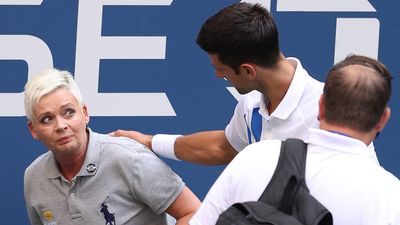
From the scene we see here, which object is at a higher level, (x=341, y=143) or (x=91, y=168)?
(x=341, y=143)

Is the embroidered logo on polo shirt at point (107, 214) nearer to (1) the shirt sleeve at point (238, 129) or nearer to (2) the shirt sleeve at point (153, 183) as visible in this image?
(2) the shirt sleeve at point (153, 183)

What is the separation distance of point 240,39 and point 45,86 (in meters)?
0.69

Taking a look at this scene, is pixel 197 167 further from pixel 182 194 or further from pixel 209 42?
pixel 209 42

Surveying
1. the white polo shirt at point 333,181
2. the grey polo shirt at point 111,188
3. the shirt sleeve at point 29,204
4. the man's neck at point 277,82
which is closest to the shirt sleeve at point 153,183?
the grey polo shirt at point 111,188

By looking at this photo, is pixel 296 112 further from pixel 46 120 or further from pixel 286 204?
pixel 46 120

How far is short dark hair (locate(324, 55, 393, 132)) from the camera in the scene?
203 cm

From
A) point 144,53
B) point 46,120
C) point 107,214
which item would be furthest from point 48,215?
point 144,53

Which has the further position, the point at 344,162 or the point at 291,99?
the point at 291,99

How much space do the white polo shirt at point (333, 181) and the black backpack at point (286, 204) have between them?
0.06 feet

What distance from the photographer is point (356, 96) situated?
2.03 metres

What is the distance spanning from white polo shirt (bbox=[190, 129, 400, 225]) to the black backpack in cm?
2

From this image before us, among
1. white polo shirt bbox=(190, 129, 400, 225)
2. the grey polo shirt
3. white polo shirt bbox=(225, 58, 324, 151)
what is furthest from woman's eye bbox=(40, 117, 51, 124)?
white polo shirt bbox=(190, 129, 400, 225)

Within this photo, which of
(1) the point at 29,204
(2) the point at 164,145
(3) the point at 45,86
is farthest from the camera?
(2) the point at 164,145

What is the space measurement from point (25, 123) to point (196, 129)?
0.66 metres
